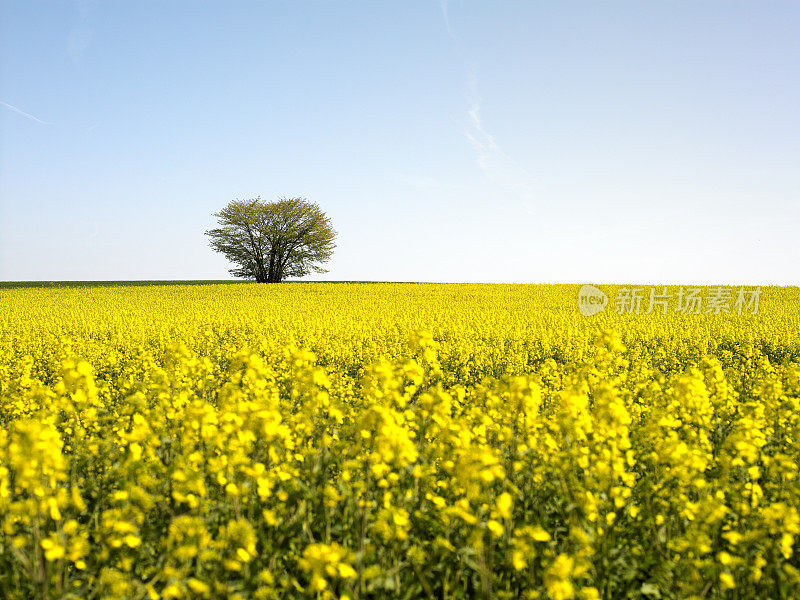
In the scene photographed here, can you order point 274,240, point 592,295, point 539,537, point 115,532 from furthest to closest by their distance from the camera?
1. point 274,240
2. point 592,295
3. point 115,532
4. point 539,537

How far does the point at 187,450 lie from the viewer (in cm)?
513

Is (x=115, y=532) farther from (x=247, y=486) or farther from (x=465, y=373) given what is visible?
(x=465, y=373)

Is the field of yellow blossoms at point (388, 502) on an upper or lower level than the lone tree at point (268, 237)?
lower

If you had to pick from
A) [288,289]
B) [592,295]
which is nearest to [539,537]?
[592,295]

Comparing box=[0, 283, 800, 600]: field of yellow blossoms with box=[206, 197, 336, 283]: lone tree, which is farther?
box=[206, 197, 336, 283]: lone tree

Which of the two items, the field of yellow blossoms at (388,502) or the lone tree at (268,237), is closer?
the field of yellow blossoms at (388,502)

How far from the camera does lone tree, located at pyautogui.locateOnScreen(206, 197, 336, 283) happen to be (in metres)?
71.2

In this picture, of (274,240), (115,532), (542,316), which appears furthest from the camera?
(274,240)

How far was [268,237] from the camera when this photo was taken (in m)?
71.4

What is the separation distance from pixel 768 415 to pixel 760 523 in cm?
432

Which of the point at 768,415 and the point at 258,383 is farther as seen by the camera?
the point at 768,415

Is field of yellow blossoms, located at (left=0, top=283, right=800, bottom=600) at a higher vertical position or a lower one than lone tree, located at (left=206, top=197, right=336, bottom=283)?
lower

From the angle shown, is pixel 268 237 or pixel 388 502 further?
pixel 268 237

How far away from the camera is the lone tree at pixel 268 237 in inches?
2805
